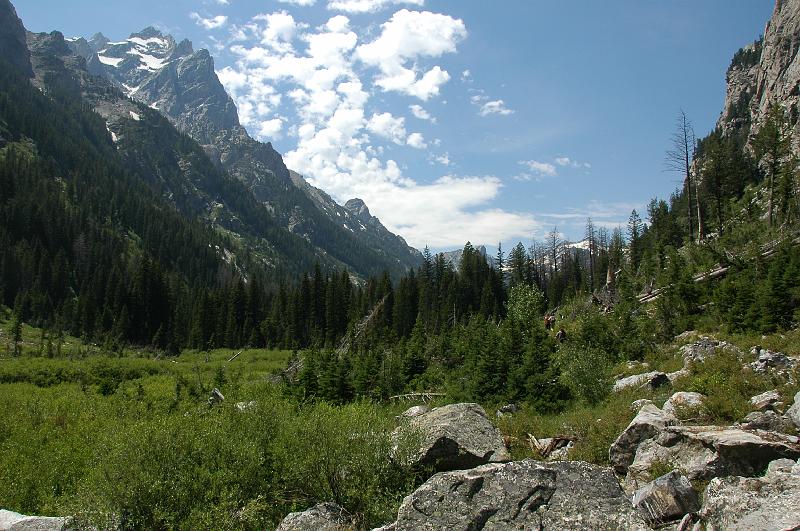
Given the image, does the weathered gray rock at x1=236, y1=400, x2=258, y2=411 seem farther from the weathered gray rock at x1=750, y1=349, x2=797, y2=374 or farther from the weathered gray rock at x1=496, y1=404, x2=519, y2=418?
the weathered gray rock at x1=750, y1=349, x2=797, y2=374

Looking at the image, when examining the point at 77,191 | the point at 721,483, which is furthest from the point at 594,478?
the point at 77,191

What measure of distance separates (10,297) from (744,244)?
4883 inches

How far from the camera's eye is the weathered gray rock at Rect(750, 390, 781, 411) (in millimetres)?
11461

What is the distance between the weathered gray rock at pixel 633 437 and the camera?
10.8 meters

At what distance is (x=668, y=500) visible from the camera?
7.70 metres

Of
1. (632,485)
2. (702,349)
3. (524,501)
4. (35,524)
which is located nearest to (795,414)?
(632,485)

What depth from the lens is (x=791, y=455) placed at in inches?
329

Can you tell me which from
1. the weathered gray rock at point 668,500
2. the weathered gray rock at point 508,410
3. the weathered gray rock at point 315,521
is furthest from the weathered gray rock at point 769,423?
the weathered gray rock at point 508,410

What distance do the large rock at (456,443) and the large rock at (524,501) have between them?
11.2 feet

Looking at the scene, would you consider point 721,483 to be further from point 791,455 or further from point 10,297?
point 10,297

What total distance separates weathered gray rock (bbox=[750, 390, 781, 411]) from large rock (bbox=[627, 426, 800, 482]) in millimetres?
2363

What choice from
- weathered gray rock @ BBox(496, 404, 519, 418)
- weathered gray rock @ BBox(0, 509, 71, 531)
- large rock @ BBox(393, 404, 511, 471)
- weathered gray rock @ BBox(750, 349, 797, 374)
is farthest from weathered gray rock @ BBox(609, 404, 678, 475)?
weathered gray rock @ BBox(0, 509, 71, 531)

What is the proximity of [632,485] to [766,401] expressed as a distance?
4.77 m

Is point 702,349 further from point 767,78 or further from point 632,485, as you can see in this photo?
point 767,78
